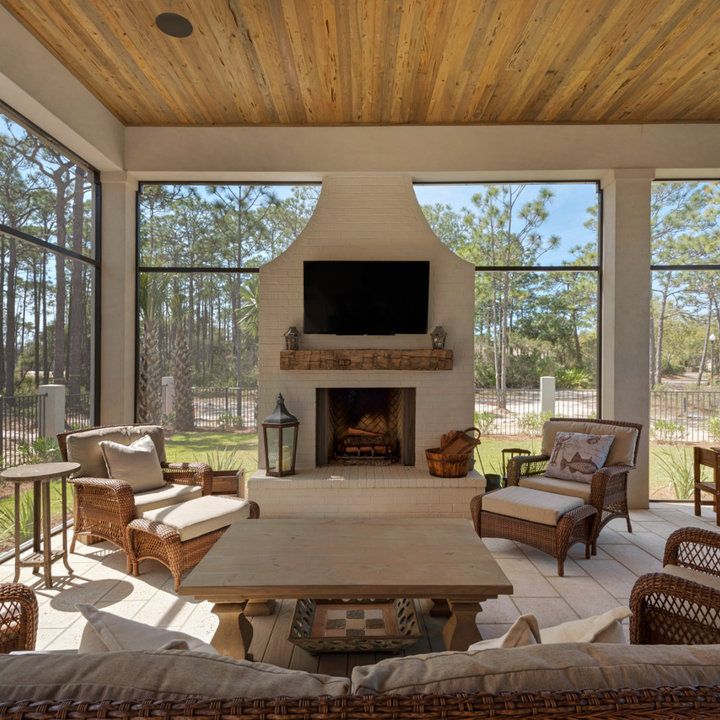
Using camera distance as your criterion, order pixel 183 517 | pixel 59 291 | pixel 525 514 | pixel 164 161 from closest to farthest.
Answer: pixel 183 517 → pixel 525 514 → pixel 59 291 → pixel 164 161

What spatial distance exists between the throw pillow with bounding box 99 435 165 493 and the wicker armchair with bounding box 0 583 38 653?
1.97 metres

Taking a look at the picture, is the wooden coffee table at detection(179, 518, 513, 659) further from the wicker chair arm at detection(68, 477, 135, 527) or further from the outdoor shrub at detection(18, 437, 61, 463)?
the outdoor shrub at detection(18, 437, 61, 463)

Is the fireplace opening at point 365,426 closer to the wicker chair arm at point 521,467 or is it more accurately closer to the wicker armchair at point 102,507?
the wicker chair arm at point 521,467

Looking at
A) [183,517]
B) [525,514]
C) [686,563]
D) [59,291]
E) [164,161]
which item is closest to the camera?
[686,563]

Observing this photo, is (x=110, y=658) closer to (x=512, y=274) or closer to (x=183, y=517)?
(x=183, y=517)

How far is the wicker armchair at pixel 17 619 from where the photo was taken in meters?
1.41

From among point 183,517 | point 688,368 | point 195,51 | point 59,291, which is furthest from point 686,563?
point 59,291

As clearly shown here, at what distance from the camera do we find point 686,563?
7.40 ft

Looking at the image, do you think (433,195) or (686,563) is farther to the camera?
(433,195)

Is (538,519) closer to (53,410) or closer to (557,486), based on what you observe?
(557,486)

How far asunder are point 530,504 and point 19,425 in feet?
12.2

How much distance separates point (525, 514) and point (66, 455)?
323 centimetres

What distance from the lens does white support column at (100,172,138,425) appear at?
454cm

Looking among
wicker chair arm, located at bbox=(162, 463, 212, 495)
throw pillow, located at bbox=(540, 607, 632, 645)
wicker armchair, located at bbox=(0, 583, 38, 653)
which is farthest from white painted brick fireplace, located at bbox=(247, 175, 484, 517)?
throw pillow, located at bbox=(540, 607, 632, 645)
